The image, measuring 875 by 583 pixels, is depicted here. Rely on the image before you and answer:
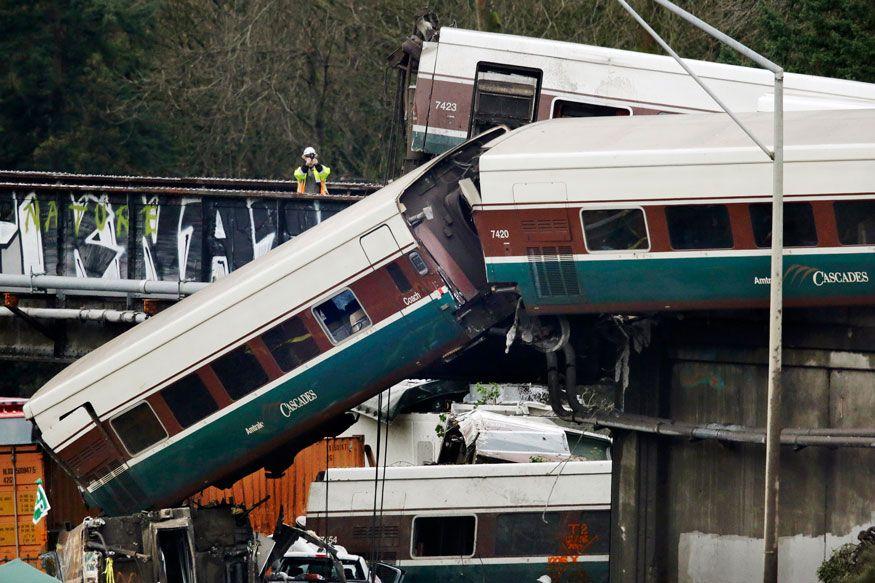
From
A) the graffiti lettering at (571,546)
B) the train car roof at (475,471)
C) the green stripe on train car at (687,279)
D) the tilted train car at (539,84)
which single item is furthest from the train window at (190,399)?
the graffiti lettering at (571,546)

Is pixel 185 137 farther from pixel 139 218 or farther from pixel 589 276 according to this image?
pixel 589 276

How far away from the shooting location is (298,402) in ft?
64.1

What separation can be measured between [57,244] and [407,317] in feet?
32.3

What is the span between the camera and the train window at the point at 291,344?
63.5 ft

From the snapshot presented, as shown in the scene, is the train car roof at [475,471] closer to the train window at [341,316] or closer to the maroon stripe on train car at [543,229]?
the train window at [341,316]

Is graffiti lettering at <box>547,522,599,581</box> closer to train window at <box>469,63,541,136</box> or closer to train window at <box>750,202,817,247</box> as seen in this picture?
train window at <box>469,63,541,136</box>

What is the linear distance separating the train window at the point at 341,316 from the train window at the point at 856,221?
6060mm

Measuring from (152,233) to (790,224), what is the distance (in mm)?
12584

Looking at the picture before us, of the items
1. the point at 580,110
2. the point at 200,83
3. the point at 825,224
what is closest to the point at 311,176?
the point at 580,110

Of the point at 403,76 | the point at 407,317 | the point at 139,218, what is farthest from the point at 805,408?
Result: the point at 139,218

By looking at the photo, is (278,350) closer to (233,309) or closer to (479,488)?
(233,309)

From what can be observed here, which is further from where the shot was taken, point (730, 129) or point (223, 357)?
point (223, 357)

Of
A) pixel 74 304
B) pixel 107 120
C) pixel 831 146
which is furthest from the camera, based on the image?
pixel 107 120

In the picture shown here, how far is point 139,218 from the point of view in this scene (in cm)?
2588
